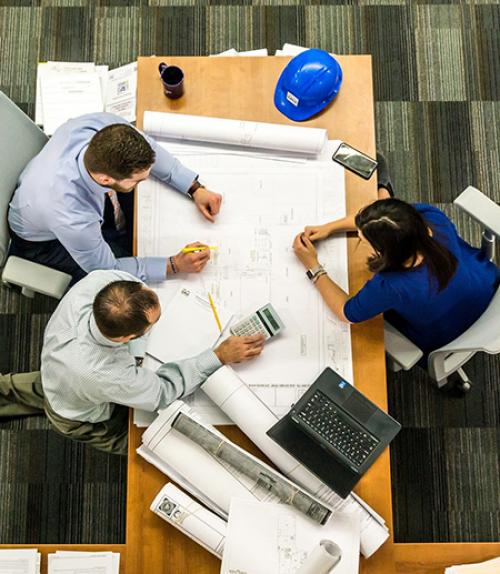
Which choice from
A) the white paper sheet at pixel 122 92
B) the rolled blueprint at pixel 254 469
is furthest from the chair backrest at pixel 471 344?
the white paper sheet at pixel 122 92

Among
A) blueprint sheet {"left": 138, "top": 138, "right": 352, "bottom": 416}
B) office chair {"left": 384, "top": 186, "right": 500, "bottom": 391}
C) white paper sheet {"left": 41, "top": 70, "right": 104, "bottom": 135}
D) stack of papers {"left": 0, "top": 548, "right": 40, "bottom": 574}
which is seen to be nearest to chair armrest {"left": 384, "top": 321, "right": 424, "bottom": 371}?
office chair {"left": 384, "top": 186, "right": 500, "bottom": 391}

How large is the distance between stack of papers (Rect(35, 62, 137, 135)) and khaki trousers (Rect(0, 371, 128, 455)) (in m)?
0.88

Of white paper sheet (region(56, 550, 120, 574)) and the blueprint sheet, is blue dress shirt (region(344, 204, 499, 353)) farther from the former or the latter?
white paper sheet (region(56, 550, 120, 574))

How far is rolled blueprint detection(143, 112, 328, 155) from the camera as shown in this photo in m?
1.59

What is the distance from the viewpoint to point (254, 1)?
2.62 meters

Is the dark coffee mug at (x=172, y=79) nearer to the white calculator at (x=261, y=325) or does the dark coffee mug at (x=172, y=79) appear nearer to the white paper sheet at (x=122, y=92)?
the white paper sheet at (x=122, y=92)

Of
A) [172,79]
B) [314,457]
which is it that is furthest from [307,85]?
[314,457]

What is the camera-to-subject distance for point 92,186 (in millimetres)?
1550

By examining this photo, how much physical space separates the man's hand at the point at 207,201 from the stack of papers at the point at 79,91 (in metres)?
0.69

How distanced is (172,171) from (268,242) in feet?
1.01

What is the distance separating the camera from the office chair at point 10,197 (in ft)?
5.09

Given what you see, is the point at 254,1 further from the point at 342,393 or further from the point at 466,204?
the point at 342,393

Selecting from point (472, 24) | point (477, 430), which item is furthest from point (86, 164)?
point (472, 24)

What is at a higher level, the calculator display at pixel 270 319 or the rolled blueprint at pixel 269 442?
the calculator display at pixel 270 319
